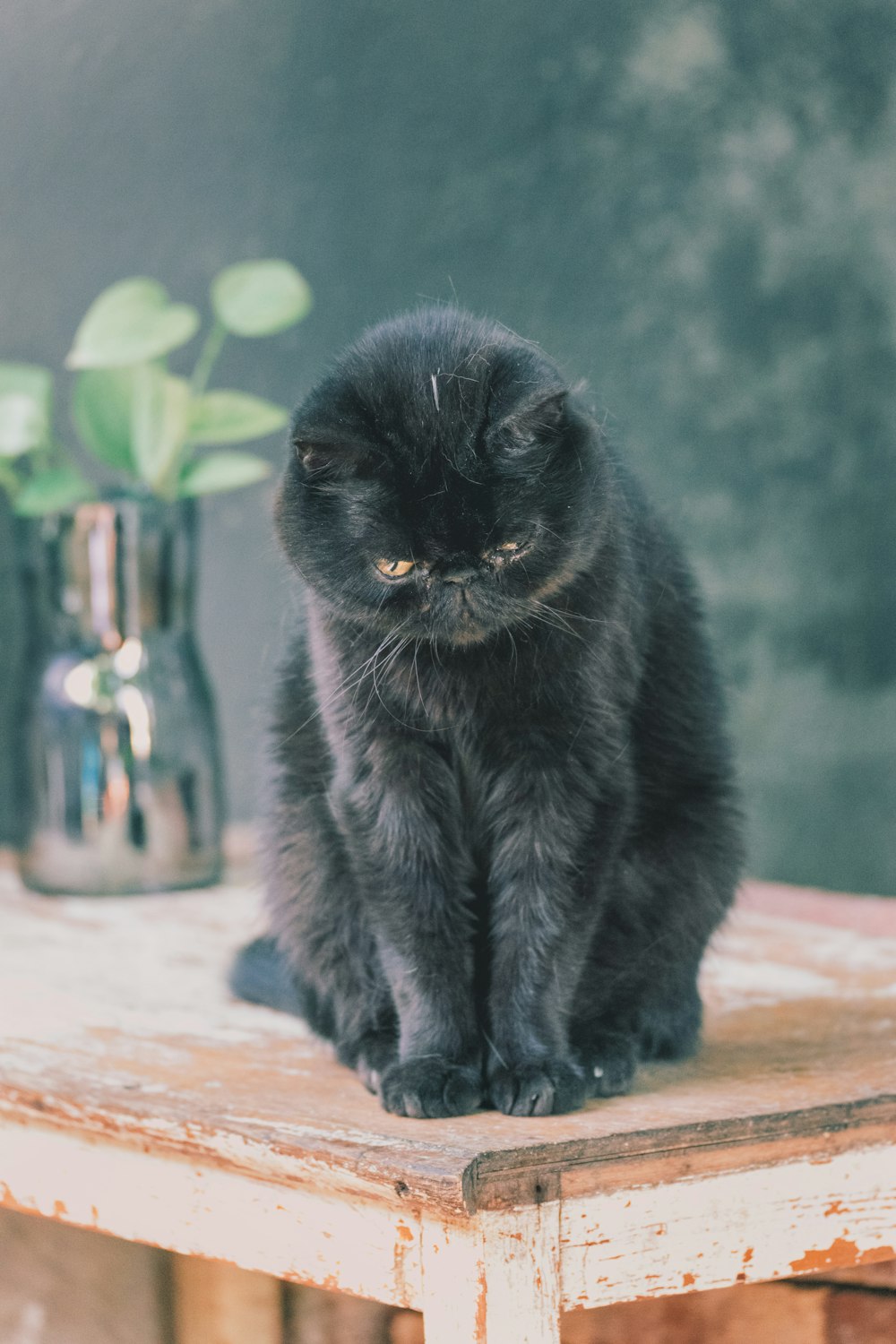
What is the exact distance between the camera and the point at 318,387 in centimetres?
102

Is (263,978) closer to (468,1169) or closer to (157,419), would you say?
(468,1169)

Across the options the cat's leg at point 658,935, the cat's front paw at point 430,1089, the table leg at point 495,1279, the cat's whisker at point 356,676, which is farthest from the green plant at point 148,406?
the table leg at point 495,1279

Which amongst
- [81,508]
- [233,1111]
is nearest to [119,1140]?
[233,1111]

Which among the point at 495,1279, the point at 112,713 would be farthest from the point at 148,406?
the point at 495,1279

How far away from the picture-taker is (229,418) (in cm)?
192

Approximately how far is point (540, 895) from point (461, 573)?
0.26m

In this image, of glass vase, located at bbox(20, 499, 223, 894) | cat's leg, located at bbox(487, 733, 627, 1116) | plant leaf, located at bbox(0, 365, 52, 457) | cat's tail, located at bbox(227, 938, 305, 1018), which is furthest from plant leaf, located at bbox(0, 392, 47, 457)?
cat's leg, located at bbox(487, 733, 627, 1116)

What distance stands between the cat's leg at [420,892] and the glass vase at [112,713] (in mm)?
887

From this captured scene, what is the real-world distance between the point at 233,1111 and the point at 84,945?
677 millimetres

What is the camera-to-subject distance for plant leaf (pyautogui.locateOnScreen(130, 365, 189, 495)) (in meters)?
1.83

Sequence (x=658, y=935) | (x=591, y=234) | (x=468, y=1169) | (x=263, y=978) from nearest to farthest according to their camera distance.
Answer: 1. (x=468, y=1169)
2. (x=658, y=935)
3. (x=263, y=978)
4. (x=591, y=234)

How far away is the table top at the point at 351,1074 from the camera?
915 millimetres

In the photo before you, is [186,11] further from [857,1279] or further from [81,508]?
[857,1279]

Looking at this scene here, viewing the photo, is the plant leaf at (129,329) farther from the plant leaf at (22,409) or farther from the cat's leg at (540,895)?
the cat's leg at (540,895)
